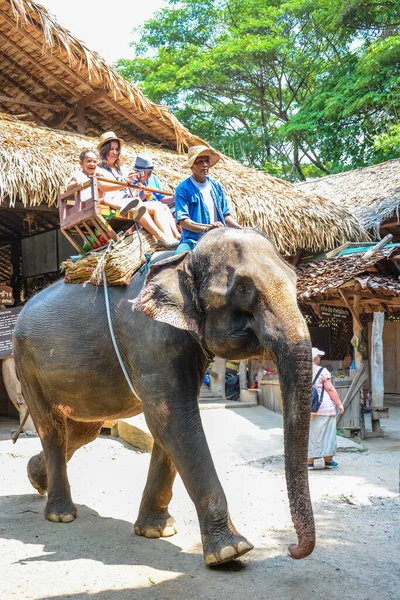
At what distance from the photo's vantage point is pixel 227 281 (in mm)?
3617

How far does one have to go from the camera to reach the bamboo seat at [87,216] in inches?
192

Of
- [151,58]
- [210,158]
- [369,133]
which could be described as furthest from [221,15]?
[210,158]

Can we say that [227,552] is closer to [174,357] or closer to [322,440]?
[174,357]

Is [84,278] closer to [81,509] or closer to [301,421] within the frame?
[81,509]

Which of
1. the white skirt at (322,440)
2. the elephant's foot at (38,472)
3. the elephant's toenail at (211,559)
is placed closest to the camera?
the elephant's toenail at (211,559)

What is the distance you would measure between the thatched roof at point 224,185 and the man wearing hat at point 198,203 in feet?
6.01

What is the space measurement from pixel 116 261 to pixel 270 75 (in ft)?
73.1

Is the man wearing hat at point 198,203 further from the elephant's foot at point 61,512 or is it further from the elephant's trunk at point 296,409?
the elephant's foot at point 61,512

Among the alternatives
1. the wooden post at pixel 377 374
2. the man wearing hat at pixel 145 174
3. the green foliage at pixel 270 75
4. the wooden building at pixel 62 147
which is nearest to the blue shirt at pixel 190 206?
the man wearing hat at pixel 145 174

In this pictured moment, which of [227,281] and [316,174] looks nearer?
[227,281]

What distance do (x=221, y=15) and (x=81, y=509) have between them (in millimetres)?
22368

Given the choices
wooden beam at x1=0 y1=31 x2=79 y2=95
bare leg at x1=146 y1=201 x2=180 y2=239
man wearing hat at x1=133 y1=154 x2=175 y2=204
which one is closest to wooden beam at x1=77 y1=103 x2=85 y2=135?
wooden beam at x1=0 y1=31 x2=79 y2=95

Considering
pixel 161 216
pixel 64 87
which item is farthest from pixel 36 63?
pixel 161 216

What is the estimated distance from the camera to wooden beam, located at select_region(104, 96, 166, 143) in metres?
10.5
